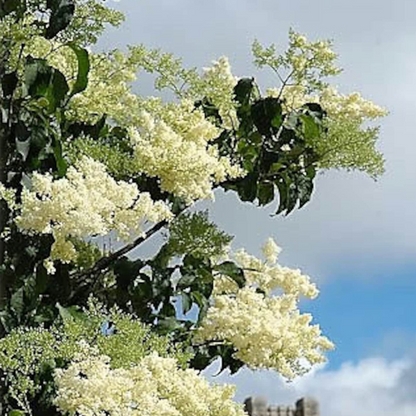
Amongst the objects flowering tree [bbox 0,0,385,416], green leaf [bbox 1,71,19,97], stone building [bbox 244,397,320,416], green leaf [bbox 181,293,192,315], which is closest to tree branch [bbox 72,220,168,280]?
flowering tree [bbox 0,0,385,416]

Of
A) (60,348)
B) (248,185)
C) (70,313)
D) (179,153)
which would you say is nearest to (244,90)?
(248,185)

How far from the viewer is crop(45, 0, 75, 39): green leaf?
4.89ft

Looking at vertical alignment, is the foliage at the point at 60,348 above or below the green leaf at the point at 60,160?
below

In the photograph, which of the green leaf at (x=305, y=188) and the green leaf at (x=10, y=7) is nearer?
the green leaf at (x=10, y=7)

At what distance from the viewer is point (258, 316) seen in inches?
67.2

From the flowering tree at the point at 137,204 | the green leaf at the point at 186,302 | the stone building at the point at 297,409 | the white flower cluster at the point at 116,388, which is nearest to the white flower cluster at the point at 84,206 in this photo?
the flowering tree at the point at 137,204

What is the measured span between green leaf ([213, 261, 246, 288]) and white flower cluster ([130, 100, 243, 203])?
10.7 inches

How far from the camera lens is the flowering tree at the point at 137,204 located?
1.26 meters

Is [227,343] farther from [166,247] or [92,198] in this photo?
[92,198]

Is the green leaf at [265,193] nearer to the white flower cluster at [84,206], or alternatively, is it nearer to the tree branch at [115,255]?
the tree branch at [115,255]

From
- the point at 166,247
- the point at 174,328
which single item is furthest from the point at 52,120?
the point at 174,328

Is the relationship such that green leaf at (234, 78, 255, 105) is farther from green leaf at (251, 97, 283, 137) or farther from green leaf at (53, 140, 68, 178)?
green leaf at (53, 140, 68, 178)

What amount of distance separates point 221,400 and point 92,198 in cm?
33

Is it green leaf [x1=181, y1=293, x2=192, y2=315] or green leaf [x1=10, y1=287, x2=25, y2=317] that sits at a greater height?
green leaf [x1=181, y1=293, x2=192, y2=315]
